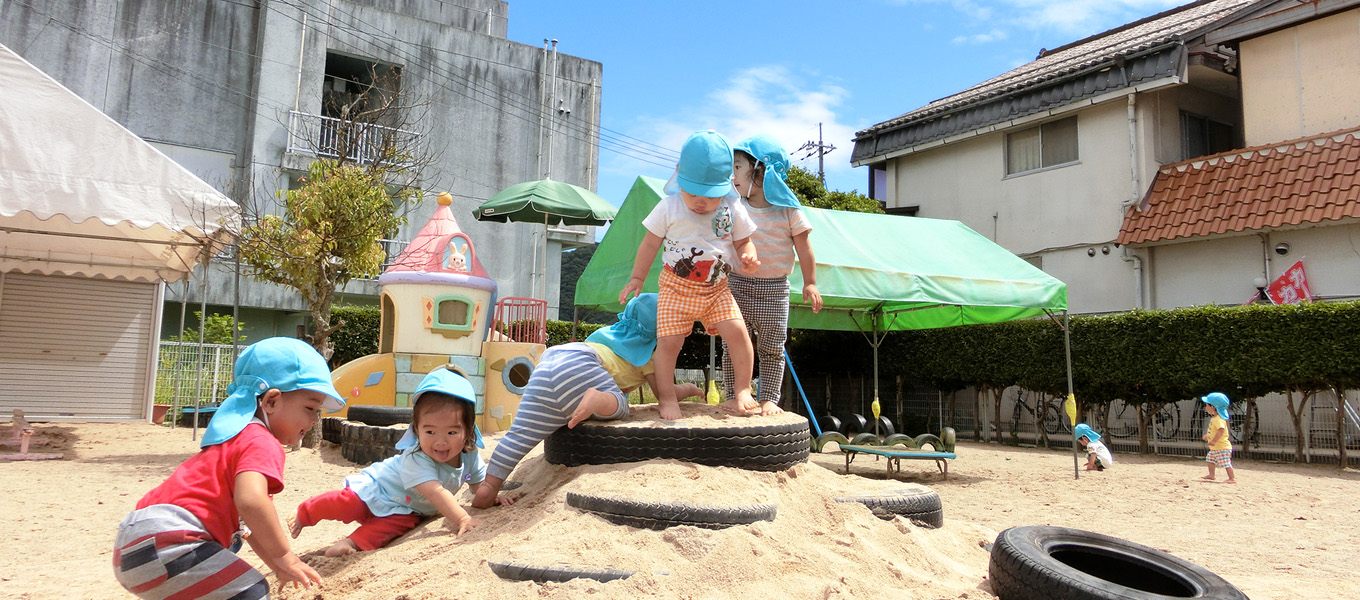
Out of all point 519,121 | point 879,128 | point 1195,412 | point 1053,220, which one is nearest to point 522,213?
point 519,121

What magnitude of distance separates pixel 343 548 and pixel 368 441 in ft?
16.9

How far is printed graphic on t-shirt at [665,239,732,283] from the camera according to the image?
12.1ft

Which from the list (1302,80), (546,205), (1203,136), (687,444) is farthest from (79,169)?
(1203,136)

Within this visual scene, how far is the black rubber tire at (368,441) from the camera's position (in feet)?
25.3

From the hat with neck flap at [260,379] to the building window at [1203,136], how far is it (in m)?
16.3

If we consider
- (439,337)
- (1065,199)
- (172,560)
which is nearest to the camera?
(172,560)

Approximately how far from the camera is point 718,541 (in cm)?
268

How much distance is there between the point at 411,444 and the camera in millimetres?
3240

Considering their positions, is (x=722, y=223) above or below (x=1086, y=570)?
above

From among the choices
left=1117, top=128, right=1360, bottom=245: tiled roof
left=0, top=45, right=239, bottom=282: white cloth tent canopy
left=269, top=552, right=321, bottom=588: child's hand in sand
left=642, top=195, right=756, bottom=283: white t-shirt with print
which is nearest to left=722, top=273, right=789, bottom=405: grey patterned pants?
left=642, top=195, right=756, bottom=283: white t-shirt with print

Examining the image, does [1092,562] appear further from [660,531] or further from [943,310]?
[943,310]

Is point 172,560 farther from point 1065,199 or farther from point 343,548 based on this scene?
point 1065,199

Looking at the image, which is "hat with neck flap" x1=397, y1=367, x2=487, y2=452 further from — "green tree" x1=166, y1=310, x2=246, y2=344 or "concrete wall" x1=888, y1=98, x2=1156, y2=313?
"green tree" x1=166, y1=310, x2=246, y2=344

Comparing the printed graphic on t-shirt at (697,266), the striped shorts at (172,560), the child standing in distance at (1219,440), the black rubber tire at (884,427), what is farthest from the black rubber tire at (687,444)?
the black rubber tire at (884,427)
